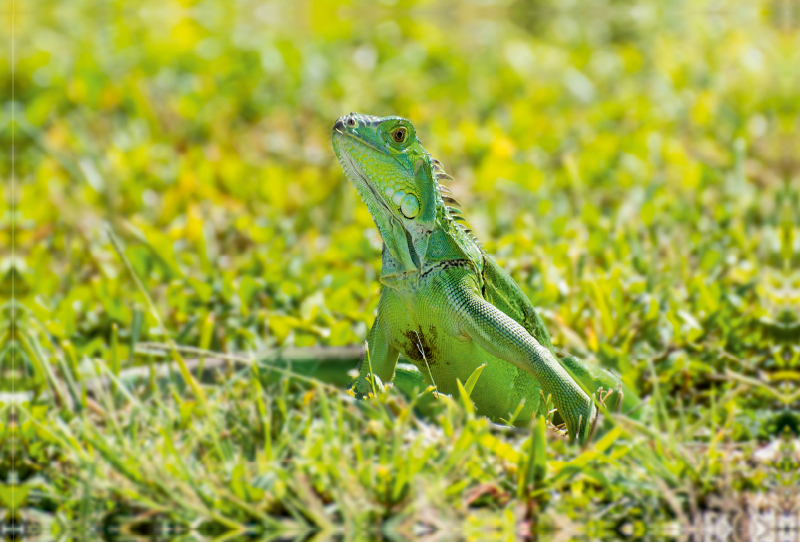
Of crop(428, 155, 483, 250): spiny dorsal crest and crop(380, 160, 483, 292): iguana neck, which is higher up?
crop(428, 155, 483, 250): spiny dorsal crest

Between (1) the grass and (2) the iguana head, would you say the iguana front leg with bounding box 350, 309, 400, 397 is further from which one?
(2) the iguana head

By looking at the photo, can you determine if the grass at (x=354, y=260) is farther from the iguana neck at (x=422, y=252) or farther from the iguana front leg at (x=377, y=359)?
the iguana neck at (x=422, y=252)

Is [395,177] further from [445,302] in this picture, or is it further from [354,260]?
[354,260]

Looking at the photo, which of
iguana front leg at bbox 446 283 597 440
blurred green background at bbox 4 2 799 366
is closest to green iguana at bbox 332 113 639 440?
iguana front leg at bbox 446 283 597 440

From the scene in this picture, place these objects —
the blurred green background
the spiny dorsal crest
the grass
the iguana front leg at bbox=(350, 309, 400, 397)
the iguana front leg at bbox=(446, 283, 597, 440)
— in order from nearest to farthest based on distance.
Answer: the iguana front leg at bbox=(446, 283, 597, 440)
the grass
the spiny dorsal crest
the iguana front leg at bbox=(350, 309, 400, 397)
the blurred green background

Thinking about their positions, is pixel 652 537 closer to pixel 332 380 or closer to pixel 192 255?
pixel 332 380

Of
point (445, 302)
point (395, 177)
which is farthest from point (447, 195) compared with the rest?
point (445, 302)

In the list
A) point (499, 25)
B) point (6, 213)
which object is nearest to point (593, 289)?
point (6, 213)
